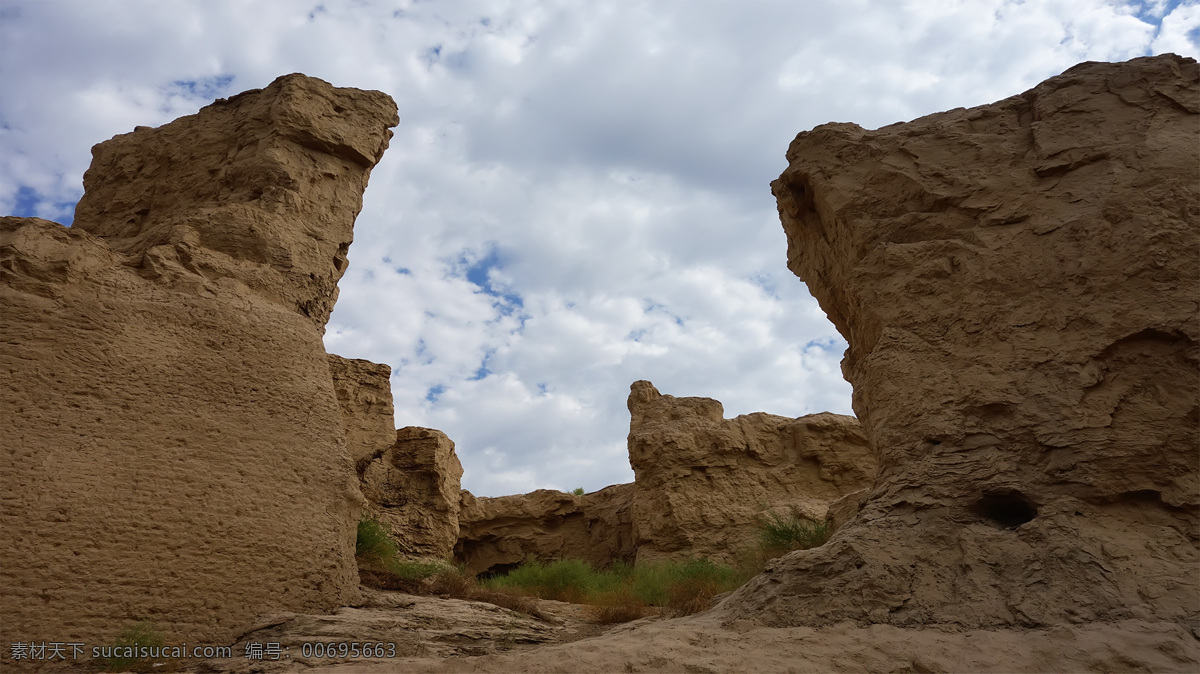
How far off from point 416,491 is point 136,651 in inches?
257

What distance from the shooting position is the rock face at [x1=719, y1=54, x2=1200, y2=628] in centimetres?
417

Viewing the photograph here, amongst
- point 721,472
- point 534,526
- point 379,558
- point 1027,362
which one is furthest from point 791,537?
point 534,526

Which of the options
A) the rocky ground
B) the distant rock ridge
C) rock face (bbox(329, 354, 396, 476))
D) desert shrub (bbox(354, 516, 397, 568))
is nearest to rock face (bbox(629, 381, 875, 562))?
the distant rock ridge

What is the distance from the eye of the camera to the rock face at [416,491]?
10.5m

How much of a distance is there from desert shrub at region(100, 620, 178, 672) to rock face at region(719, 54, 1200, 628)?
10.3 feet

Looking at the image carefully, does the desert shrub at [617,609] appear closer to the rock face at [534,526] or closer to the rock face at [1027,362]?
the rock face at [1027,362]

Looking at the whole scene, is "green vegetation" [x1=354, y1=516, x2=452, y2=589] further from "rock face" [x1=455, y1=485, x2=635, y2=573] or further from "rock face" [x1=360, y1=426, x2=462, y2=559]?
"rock face" [x1=455, y1=485, x2=635, y2=573]

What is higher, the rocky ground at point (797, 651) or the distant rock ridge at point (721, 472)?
the distant rock ridge at point (721, 472)

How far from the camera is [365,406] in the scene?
10422 millimetres

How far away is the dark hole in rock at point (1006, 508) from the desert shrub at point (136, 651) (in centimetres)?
452

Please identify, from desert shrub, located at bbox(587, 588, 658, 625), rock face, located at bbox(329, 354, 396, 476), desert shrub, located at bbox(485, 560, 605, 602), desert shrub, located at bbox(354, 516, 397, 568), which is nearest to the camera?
desert shrub, located at bbox(587, 588, 658, 625)

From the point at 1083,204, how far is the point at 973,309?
925 millimetres

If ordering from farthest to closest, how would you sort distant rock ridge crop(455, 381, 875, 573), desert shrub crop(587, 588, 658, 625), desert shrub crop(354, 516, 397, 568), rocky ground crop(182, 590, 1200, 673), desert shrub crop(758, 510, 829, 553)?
distant rock ridge crop(455, 381, 875, 573)
desert shrub crop(758, 510, 829, 553)
desert shrub crop(354, 516, 397, 568)
desert shrub crop(587, 588, 658, 625)
rocky ground crop(182, 590, 1200, 673)

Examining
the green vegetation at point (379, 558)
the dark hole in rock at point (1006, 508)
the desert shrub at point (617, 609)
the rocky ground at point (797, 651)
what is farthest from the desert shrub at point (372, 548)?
the dark hole in rock at point (1006, 508)
